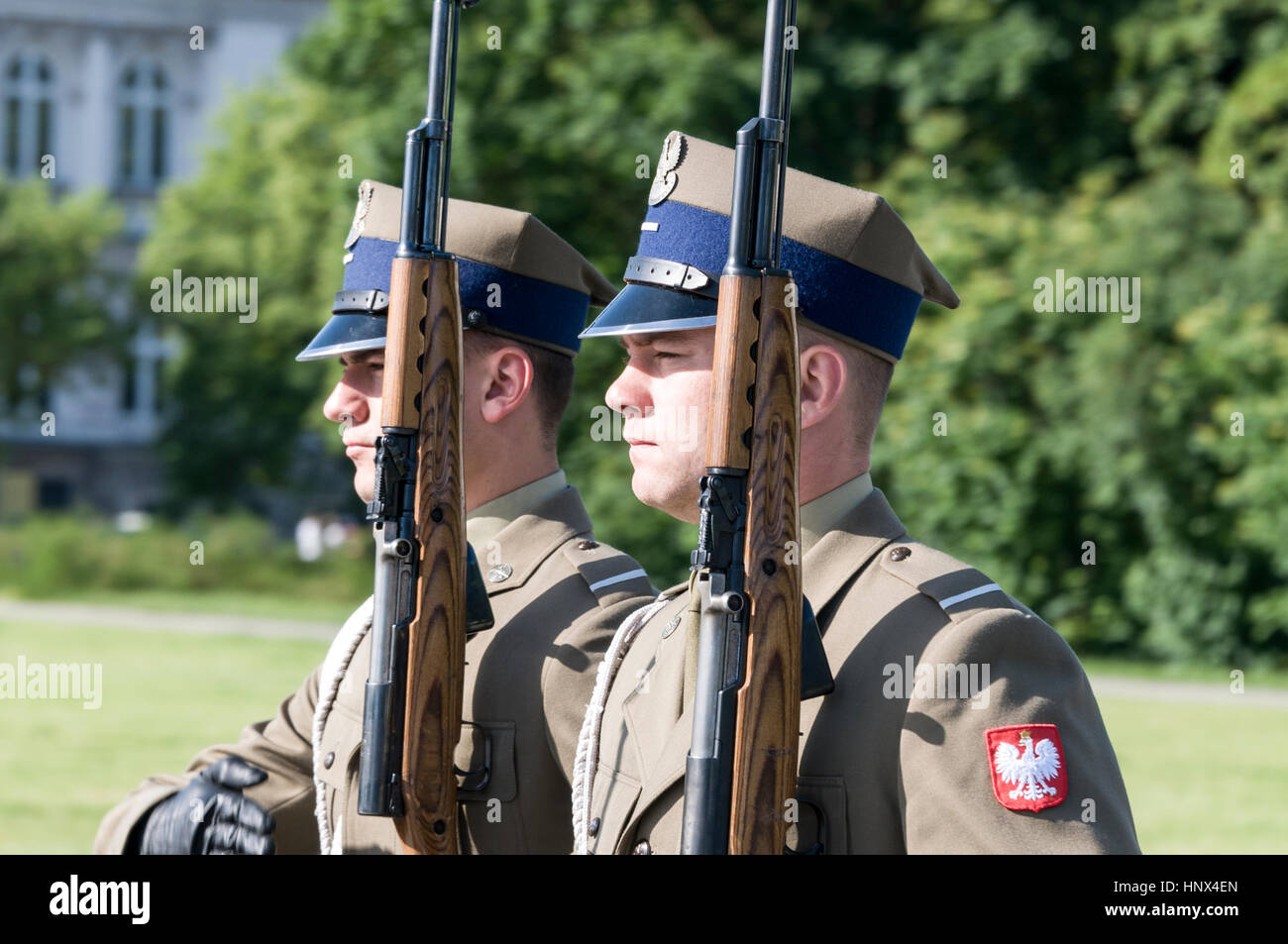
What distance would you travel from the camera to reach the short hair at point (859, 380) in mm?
2330

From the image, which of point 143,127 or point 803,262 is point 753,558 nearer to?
point 803,262

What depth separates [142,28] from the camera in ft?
109

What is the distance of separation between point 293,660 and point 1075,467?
23.5ft

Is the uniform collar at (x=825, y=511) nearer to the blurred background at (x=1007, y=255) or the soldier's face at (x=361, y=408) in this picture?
the soldier's face at (x=361, y=408)

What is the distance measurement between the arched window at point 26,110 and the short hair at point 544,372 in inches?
1290

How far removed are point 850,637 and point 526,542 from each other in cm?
103

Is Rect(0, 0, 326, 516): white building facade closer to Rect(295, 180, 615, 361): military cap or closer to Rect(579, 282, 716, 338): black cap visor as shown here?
Rect(295, 180, 615, 361): military cap

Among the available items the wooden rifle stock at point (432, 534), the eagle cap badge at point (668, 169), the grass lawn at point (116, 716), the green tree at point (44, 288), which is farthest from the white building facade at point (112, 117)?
the eagle cap badge at point (668, 169)

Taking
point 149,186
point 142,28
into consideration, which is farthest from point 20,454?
point 142,28

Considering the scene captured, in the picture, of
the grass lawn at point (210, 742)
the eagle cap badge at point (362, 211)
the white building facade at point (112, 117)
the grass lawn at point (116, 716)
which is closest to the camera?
the eagle cap badge at point (362, 211)

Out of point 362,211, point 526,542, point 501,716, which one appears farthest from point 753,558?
point 362,211

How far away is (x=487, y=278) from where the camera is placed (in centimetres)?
317

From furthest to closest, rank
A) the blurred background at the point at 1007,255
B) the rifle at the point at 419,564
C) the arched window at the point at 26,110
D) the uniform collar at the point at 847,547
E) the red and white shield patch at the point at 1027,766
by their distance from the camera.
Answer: the arched window at the point at 26,110
the blurred background at the point at 1007,255
the rifle at the point at 419,564
the uniform collar at the point at 847,547
the red and white shield patch at the point at 1027,766
